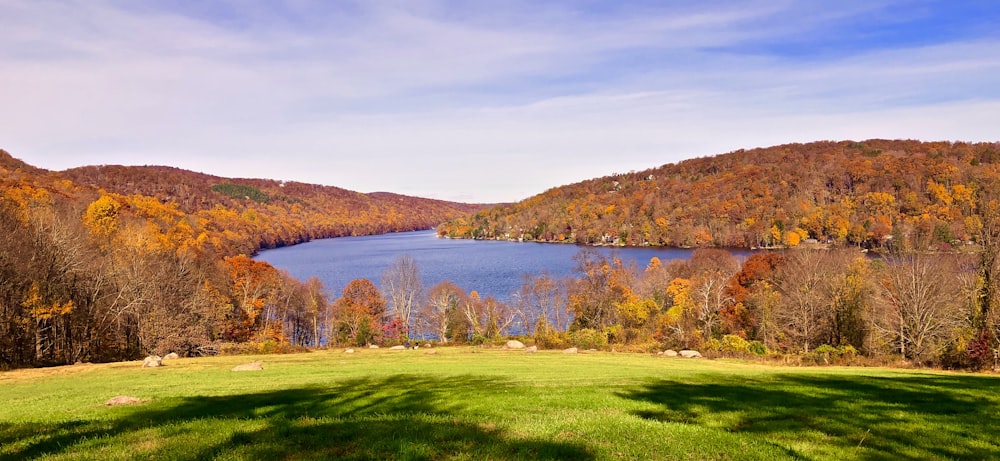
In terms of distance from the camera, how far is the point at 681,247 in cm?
17088

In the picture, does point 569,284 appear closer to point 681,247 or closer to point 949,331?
point 949,331

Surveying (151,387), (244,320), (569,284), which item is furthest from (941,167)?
(151,387)

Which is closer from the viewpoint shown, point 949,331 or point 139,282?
point 949,331

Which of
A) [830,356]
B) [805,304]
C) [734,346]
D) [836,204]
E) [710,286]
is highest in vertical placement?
[836,204]

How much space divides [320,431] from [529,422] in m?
3.68

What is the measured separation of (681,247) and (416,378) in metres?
164

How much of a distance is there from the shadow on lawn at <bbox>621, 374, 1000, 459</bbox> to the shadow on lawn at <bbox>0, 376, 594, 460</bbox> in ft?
13.1

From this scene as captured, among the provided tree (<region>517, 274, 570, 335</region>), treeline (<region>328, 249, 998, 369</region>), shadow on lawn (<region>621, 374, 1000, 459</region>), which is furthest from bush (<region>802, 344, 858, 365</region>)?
tree (<region>517, 274, 570, 335</region>)

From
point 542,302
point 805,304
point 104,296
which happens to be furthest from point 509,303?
point 104,296

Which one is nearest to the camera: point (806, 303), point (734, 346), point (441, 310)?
point (734, 346)

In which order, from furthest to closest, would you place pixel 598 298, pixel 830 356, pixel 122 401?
pixel 598 298 < pixel 830 356 < pixel 122 401

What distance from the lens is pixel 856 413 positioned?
35.0 ft

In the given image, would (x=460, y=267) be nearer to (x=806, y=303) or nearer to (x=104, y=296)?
(x=104, y=296)

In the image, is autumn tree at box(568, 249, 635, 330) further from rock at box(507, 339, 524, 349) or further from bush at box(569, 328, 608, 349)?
rock at box(507, 339, 524, 349)
